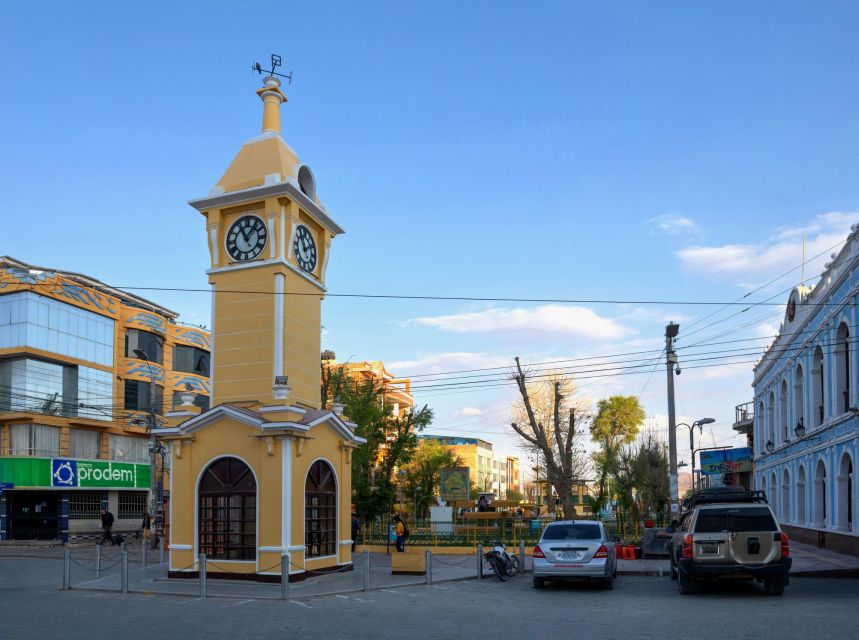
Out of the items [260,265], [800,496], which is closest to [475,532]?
[260,265]

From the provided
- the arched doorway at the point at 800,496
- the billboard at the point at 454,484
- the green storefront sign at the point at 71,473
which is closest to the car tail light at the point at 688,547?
the arched doorway at the point at 800,496

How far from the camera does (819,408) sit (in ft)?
104

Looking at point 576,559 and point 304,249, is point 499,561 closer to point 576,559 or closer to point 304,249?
point 576,559

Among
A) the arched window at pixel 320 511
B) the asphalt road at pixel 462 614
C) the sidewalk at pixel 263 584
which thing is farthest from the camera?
the arched window at pixel 320 511

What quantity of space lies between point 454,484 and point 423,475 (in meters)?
19.1

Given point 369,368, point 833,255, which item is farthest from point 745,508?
point 369,368

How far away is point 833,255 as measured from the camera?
27.8m

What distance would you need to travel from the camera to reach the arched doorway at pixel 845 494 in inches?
1089

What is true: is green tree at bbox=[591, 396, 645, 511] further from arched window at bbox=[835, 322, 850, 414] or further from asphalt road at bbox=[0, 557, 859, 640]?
asphalt road at bbox=[0, 557, 859, 640]

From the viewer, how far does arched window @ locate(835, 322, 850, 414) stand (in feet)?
90.0

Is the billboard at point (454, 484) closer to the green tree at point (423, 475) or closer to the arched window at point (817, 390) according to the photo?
the green tree at point (423, 475)

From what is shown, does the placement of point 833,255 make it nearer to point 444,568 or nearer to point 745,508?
point 745,508

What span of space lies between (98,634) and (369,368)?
244 feet

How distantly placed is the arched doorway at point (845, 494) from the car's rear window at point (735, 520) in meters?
12.8
